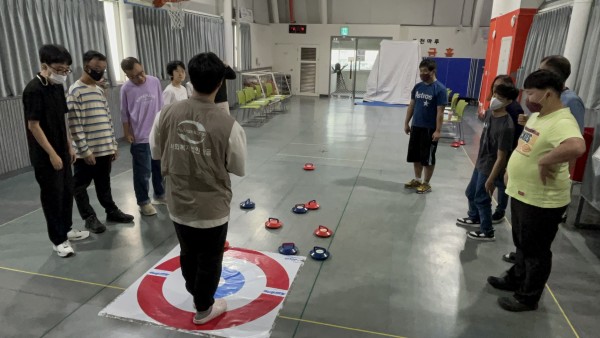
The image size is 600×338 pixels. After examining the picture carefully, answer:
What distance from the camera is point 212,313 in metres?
2.38

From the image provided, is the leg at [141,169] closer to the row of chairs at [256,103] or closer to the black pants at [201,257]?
the black pants at [201,257]

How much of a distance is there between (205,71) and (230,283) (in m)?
1.58

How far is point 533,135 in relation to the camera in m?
2.30

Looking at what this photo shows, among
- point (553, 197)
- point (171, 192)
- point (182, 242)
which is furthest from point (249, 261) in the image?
point (553, 197)

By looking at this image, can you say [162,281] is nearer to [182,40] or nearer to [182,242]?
[182,242]

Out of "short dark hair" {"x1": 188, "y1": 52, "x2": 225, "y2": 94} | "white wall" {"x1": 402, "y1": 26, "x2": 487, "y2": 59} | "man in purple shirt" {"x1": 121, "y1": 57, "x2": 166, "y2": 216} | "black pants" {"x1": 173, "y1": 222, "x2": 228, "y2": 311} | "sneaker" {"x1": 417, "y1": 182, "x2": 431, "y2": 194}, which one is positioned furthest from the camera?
"white wall" {"x1": 402, "y1": 26, "x2": 487, "y2": 59}

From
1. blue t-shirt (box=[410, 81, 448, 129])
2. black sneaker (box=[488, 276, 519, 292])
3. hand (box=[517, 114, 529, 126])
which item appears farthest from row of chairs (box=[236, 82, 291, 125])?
black sneaker (box=[488, 276, 519, 292])

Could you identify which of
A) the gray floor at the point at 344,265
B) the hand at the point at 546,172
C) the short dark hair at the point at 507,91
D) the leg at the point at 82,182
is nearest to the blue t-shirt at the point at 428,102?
the gray floor at the point at 344,265

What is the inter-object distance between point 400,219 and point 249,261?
1691 mm

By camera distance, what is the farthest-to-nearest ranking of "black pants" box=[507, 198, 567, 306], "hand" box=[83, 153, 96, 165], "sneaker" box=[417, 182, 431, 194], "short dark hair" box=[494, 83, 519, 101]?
"sneaker" box=[417, 182, 431, 194], "hand" box=[83, 153, 96, 165], "short dark hair" box=[494, 83, 519, 101], "black pants" box=[507, 198, 567, 306]

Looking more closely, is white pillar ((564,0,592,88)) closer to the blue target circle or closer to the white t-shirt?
the white t-shirt

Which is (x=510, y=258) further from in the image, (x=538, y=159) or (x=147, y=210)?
(x=147, y=210)

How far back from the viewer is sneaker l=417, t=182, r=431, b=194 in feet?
15.5

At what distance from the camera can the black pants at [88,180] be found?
11.1 ft
